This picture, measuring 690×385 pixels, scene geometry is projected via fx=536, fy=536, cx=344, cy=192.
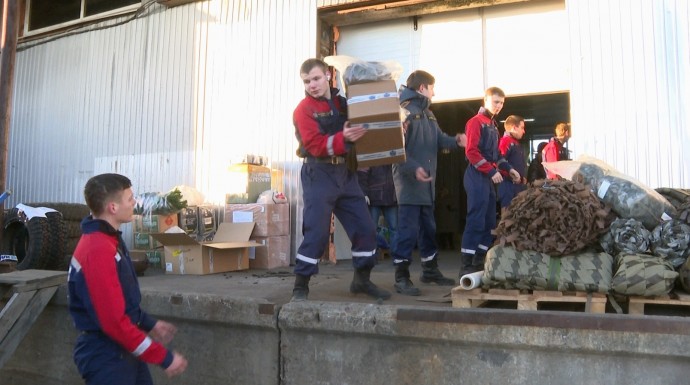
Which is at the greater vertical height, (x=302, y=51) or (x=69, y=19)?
(x=69, y=19)

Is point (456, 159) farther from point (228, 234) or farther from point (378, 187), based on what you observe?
point (228, 234)

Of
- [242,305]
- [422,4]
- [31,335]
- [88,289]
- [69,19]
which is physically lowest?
[31,335]

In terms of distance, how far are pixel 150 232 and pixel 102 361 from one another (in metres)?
4.71

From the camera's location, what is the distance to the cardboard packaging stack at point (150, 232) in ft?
23.0

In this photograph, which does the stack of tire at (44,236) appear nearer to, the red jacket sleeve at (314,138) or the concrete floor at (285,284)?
the concrete floor at (285,284)

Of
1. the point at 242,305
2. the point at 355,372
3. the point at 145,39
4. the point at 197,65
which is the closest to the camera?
the point at 355,372

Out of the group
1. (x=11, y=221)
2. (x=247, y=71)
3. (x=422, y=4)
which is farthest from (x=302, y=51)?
(x=11, y=221)

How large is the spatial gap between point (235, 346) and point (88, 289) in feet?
5.64

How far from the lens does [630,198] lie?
3896 millimetres

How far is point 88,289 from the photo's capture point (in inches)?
98.7

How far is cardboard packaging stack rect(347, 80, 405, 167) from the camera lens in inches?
150

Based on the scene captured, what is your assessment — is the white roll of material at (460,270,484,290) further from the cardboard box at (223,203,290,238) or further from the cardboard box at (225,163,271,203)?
the cardboard box at (225,163,271,203)

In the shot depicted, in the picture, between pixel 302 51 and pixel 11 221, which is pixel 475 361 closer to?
pixel 302 51

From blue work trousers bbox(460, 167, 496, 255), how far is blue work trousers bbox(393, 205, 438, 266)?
0.42 metres
